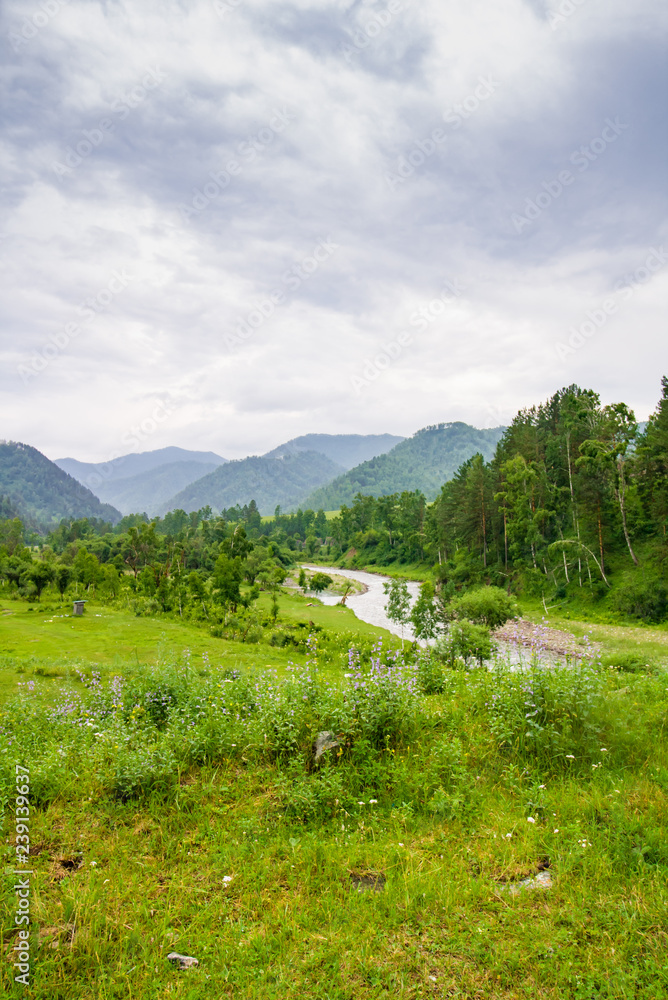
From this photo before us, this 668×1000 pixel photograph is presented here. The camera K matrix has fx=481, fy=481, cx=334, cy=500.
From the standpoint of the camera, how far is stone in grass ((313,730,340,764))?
6473 mm

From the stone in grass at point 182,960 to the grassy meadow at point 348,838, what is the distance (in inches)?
2.5

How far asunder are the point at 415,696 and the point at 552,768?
2039 mm

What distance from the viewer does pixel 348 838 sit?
17.1ft

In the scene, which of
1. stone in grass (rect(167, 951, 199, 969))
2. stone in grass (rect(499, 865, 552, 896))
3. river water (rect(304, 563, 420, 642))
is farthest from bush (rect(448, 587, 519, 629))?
stone in grass (rect(167, 951, 199, 969))

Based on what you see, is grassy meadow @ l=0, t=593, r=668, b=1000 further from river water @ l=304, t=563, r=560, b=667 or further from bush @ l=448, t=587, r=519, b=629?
river water @ l=304, t=563, r=560, b=667

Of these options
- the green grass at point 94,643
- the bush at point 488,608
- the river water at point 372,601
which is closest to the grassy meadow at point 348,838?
the green grass at point 94,643

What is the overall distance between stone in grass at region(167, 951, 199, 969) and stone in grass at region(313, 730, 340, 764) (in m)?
2.75

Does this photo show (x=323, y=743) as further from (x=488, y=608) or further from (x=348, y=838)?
(x=488, y=608)

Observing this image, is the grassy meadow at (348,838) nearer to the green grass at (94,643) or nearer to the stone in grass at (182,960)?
the stone in grass at (182,960)

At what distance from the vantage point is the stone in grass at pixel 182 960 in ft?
12.6

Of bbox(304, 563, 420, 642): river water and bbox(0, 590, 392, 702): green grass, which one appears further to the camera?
bbox(304, 563, 420, 642): river water

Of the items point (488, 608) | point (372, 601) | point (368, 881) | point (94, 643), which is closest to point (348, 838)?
point (368, 881)

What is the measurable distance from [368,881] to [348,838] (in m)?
0.53

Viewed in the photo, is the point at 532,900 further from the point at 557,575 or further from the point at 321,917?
the point at 557,575
